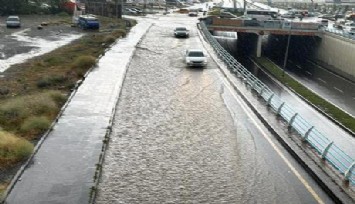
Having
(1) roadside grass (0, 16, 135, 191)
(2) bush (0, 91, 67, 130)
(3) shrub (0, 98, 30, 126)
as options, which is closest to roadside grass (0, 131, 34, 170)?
(1) roadside grass (0, 16, 135, 191)

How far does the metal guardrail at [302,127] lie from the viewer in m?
14.3

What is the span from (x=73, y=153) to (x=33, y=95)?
35.8ft

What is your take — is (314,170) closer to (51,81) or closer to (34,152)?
(34,152)

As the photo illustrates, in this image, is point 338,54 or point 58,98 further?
point 338,54

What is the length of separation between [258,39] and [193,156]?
5958 cm

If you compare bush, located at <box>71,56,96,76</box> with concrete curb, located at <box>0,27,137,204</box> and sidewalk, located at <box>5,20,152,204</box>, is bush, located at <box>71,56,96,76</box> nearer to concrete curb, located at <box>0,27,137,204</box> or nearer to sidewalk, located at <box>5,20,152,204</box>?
sidewalk, located at <box>5,20,152,204</box>

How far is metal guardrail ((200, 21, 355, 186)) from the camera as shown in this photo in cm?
1434

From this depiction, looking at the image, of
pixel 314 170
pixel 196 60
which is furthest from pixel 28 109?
pixel 196 60

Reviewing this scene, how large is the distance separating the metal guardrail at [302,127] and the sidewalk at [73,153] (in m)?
7.77

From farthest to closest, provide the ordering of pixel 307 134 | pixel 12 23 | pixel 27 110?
1. pixel 12 23
2. pixel 27 110
3. pixel 307 134

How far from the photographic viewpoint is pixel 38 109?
824 inches

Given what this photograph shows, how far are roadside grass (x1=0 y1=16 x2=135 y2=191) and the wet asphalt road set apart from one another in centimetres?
308

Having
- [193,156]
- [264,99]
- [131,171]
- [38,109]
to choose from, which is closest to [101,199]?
[131,171]

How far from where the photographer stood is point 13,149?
593 inches
